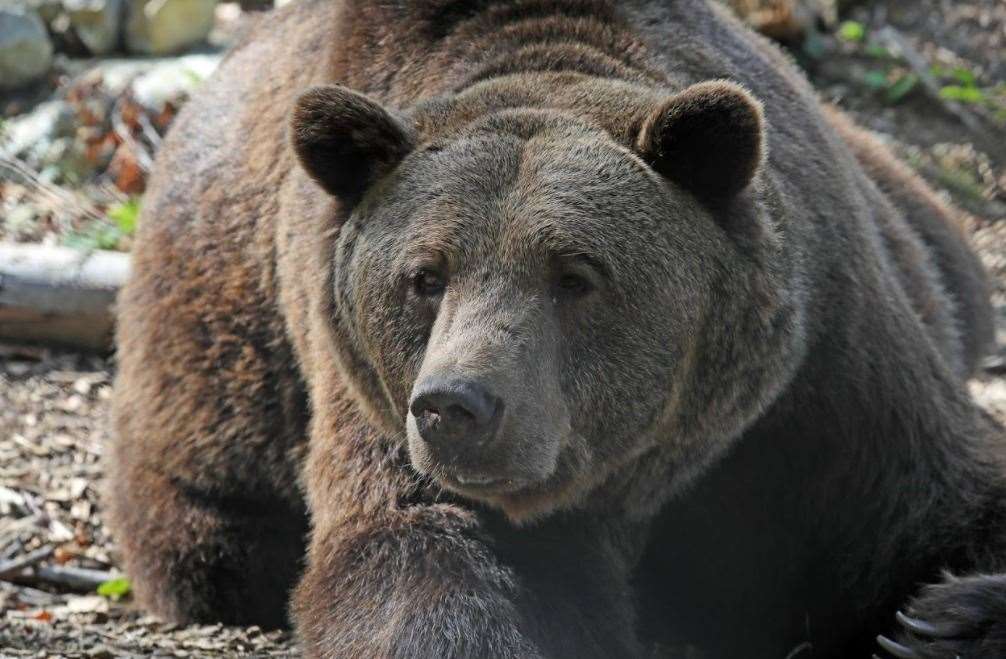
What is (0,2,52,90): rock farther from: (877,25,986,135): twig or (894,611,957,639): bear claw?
(894,611,957,639): bear claw

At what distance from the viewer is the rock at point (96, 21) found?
12.3 m

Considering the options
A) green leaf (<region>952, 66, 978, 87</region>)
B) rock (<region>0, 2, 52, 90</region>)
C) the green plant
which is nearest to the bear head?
the green plant

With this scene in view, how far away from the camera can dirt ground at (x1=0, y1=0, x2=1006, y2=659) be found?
620cm

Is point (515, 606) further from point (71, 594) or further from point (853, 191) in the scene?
point (71, 594)

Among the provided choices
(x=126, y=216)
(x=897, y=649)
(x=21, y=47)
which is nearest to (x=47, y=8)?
(x=21, y=47)

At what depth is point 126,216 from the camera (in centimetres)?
1002

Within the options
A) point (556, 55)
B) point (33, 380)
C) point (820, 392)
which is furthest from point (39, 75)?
point (820, 392)

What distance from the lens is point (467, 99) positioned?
5.16 meters

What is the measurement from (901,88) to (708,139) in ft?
23.9

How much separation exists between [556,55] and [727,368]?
4.44ft

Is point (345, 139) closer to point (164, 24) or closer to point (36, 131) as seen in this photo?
point (36, 131)

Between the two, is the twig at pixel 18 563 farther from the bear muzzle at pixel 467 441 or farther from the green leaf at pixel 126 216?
the bear muzzle at pixel 467 441

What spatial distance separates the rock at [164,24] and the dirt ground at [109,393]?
402cm

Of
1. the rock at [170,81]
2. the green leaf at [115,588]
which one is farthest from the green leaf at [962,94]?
the green leaf at [115,588]
